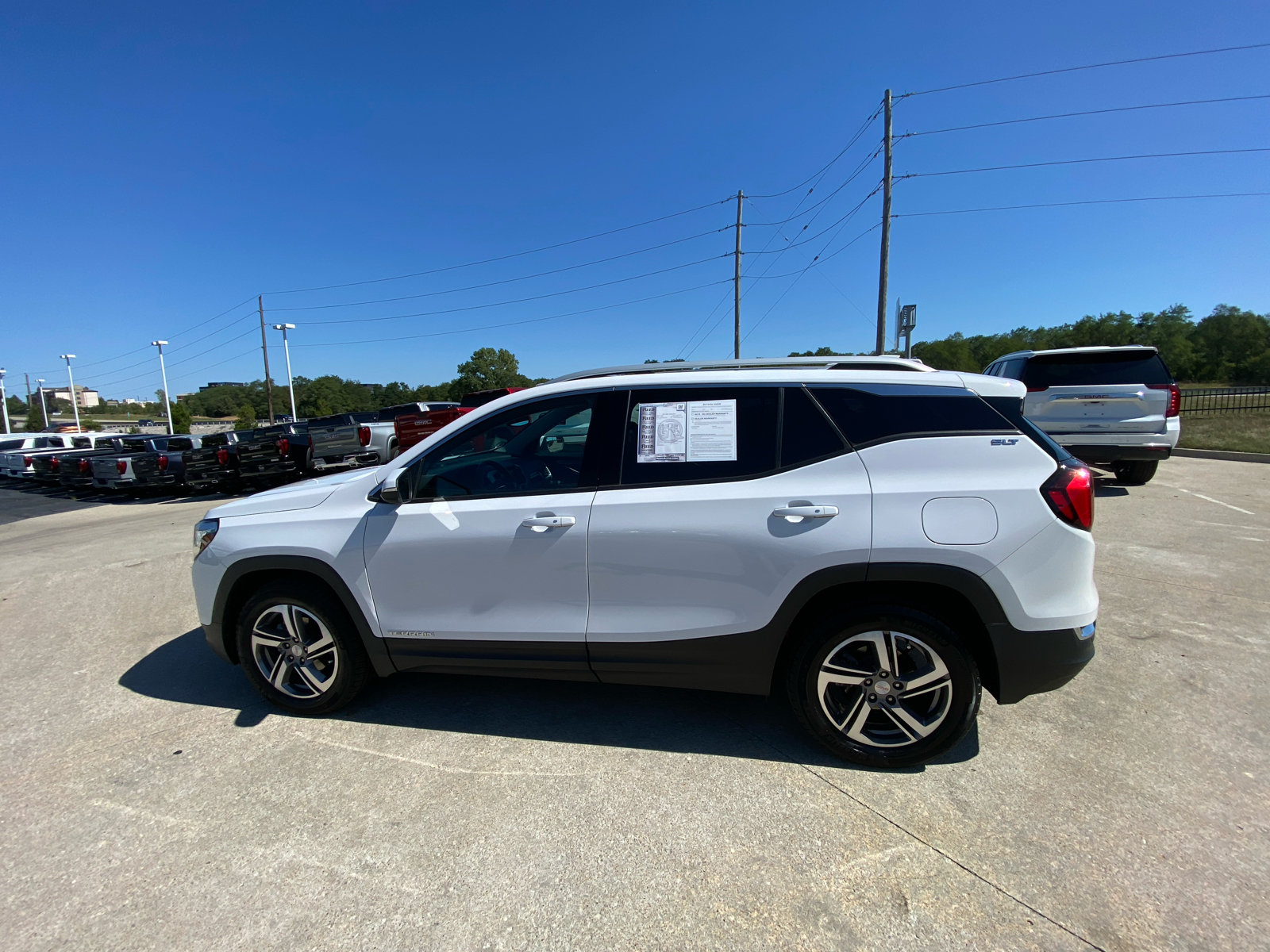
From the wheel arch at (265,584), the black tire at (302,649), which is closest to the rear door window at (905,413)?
the wheel arch at (265,584)

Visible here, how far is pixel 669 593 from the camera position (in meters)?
2.69

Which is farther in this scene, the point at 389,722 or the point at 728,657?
the point at 389,722

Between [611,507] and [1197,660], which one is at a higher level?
[611,507]

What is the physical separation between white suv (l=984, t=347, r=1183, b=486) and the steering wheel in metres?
7.31

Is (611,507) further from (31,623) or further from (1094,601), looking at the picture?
(31,623)

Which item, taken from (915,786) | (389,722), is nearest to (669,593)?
(915,786)

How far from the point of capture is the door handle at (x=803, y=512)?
2.52 meters

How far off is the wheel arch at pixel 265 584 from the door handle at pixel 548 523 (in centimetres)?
104

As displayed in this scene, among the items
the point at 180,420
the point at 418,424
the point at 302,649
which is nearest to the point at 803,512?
the point at 302,649

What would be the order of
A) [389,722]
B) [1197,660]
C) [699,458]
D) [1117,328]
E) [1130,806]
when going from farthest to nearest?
[1117,328] → [1197,660] → [389,722] → [699,458] → [1130,806]

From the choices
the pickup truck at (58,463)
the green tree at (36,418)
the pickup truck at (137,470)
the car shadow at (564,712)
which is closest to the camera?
the car shadow at (564,712)

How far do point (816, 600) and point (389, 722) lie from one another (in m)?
2.28

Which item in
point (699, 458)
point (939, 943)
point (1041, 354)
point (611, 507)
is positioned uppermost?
point (1041, 354)

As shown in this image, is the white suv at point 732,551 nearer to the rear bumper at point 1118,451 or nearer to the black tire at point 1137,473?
the rear bumper at point 1118,451
